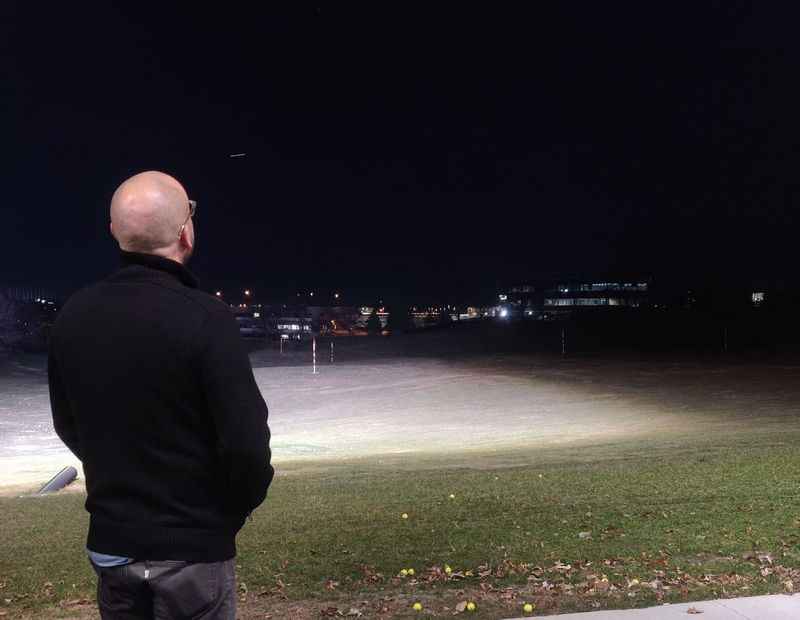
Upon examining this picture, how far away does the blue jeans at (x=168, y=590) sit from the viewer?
274 centimetres

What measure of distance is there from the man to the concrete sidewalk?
3.44 m

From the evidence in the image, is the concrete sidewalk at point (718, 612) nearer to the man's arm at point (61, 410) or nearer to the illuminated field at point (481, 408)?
the man's arm at point (61, 410)

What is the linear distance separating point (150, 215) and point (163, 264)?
16 cm

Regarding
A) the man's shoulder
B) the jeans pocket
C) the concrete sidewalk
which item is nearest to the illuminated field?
the concrete sidewalk

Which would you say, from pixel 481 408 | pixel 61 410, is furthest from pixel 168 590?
pixel 481 408

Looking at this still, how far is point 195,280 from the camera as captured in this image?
300 cm

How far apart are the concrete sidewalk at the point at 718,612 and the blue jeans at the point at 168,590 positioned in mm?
3346

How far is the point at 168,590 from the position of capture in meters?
2.73

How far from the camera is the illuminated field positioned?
19.5 meters

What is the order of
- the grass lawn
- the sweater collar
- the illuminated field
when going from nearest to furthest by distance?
the sweater collar
the grass lawn
the illuminated field

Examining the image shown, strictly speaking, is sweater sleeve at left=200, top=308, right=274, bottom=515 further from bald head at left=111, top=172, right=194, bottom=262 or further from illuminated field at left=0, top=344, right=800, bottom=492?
illuminated field at left=0, top=344, right=800, bottom=492

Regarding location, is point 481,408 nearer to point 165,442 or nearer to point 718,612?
point 718,612

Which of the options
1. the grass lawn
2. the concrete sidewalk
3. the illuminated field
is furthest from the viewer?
the illuminated field

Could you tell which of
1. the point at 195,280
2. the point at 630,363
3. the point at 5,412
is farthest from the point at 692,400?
the point at 195,280
